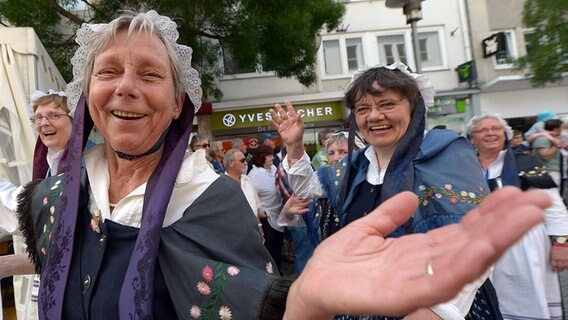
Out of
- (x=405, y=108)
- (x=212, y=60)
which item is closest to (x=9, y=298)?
(x=405, y=108)

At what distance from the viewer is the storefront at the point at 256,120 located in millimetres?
13984

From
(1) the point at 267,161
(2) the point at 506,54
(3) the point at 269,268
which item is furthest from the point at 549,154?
(2) the point at 506,54

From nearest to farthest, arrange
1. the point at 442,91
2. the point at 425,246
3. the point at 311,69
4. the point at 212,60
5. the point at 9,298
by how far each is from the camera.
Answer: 1. the point at 425,246
2. the point at 9,298
3. the point at 212,60
4. the point at 311,69
5. the point at 442,91

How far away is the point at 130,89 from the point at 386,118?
1231mm

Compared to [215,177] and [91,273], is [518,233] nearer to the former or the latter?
[215,177]

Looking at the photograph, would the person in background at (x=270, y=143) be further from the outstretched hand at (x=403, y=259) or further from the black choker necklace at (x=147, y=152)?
the outstretched hand at (x=403, y=259)

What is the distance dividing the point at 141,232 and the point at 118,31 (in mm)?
594

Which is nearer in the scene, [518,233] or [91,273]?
[518,233]

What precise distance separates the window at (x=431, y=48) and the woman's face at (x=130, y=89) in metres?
14.3

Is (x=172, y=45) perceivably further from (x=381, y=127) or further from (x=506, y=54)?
(x=506, y=54)

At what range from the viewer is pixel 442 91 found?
14.3 metres

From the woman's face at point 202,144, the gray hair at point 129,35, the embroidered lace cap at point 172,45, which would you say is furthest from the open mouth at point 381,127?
the woman's face at point 202,144

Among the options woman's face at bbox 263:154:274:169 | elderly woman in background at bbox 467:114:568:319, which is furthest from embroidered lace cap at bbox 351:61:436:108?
woman's face at bbox 263:154:274:169

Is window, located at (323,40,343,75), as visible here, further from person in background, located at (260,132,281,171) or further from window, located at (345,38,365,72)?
person in background, located at (260,132,281,171)
